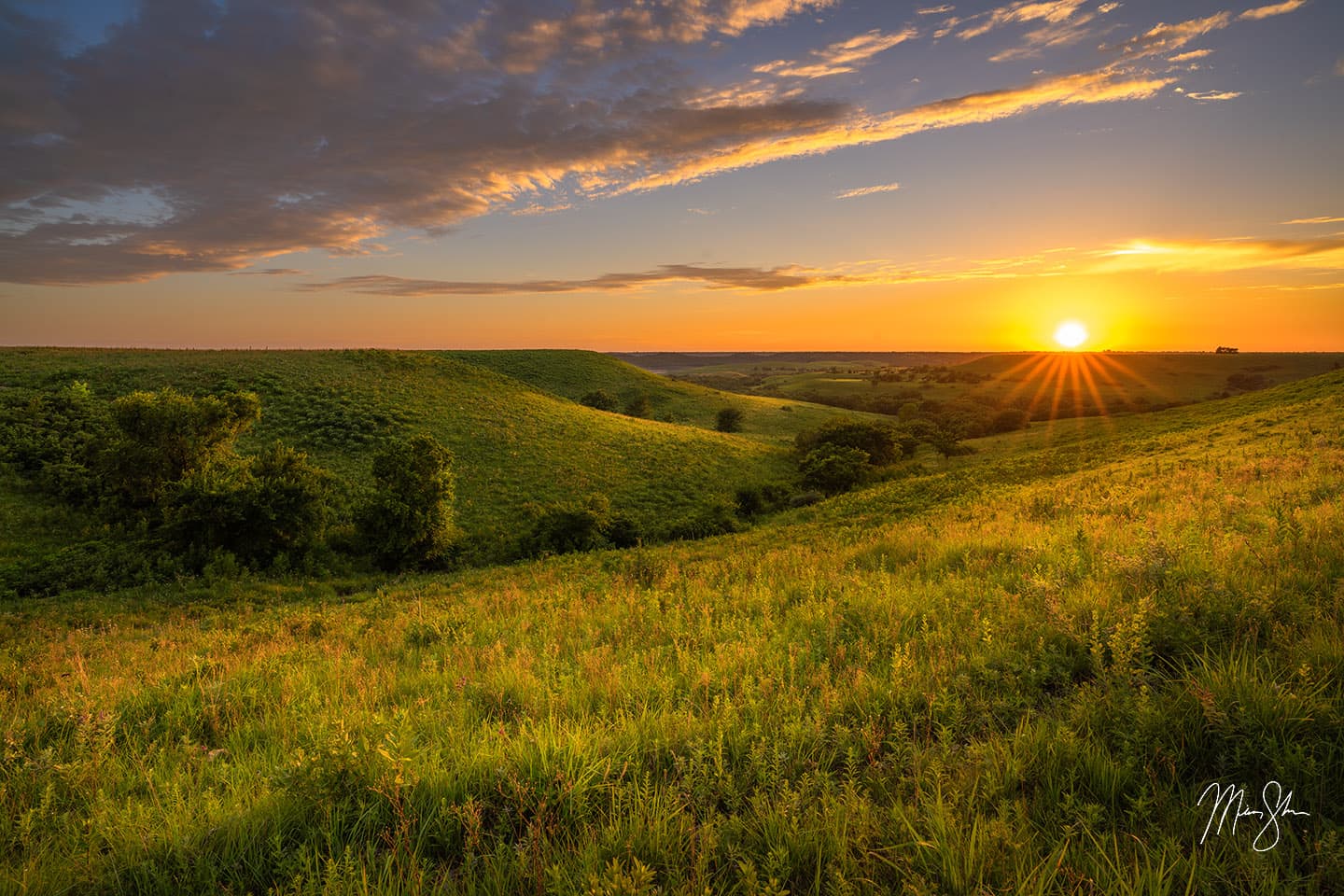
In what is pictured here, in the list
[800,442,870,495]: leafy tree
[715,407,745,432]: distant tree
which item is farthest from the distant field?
[800,442,870,495]: leafy tree

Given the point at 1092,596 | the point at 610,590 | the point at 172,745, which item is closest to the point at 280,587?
the point at 610,590

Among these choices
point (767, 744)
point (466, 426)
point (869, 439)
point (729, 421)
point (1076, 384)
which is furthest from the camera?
point (1076, 384)

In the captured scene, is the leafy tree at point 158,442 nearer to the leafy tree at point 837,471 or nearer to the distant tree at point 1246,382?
the leafy tree at point 837,471

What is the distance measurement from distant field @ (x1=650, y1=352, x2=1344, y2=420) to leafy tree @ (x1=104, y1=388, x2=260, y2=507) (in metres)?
106

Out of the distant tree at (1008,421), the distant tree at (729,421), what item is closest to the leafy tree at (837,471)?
the distant tree at (729,421)

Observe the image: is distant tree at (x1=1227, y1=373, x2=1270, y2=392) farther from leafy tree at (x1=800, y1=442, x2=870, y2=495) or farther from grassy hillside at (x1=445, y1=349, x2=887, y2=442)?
leafy tree at (x1=800, y1=442, x2=870, y2=495)

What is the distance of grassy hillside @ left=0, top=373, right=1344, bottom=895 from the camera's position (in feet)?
9.52

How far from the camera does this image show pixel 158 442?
92.3 ft

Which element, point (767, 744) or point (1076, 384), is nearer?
point (767, 744)

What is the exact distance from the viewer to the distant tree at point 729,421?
284 feet

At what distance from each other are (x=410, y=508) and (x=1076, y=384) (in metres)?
167
